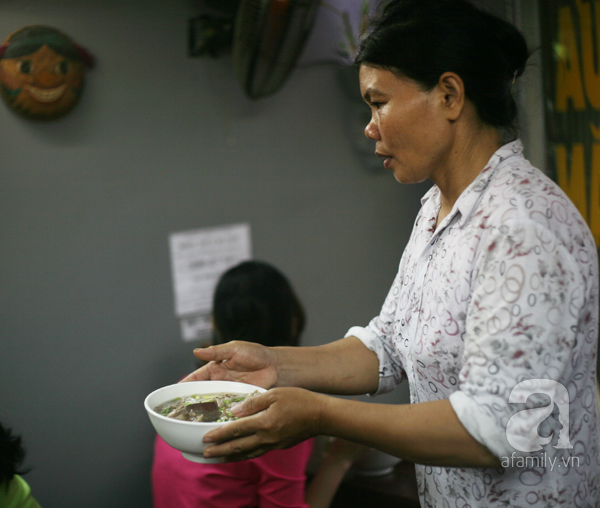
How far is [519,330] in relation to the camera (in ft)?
2.43

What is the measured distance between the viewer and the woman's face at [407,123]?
0.93 m

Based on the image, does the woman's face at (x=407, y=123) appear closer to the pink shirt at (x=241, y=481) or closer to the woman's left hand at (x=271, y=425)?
the woman's left hand at (x=271, y=425)

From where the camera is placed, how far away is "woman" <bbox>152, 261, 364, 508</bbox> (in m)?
1.38

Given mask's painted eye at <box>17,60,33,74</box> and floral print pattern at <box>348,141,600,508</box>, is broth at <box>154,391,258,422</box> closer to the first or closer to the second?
floral print pattern at <box>348,141,600,508</box>

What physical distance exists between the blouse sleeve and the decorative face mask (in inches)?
64.1

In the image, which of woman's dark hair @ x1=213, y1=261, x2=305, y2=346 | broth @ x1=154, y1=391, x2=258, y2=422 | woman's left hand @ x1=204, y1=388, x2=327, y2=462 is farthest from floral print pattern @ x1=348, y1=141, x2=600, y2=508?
woman's dark hair @ x1=213, y1=261, x2=305, y2=346

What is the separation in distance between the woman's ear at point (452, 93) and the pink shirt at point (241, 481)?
94 cm

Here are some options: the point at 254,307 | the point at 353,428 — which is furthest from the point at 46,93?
the point at 353,428

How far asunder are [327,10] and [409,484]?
2.21 metres

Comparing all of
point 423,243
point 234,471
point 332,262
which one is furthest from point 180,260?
point 423,243

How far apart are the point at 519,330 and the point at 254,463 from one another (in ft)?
2.89

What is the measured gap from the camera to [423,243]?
1072 mm

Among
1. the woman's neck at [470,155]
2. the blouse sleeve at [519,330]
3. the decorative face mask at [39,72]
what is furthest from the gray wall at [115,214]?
the blouse sleeve at [519,330]

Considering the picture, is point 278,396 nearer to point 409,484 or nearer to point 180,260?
point 409,484
